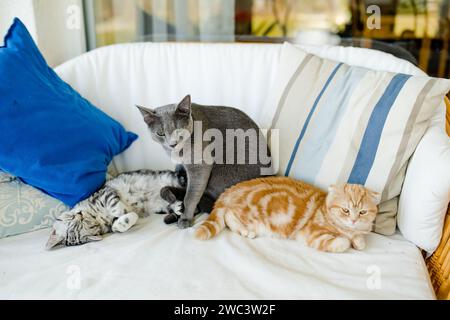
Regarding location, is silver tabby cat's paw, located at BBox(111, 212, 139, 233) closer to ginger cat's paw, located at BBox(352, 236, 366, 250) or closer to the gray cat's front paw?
the gray cat's front paw

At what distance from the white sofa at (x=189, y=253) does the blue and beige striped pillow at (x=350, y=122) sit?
0.47 ft

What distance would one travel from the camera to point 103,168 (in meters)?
1.48

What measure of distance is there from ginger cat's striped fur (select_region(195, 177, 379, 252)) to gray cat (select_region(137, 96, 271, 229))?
0.07 m

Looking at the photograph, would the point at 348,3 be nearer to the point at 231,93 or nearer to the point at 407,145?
the point at 231,93

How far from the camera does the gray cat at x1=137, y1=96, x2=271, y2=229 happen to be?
4.36 ft

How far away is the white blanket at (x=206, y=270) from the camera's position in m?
1.06

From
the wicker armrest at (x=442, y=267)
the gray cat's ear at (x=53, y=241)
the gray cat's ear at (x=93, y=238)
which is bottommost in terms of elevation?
the wicker armrest at (x=442, y=267)

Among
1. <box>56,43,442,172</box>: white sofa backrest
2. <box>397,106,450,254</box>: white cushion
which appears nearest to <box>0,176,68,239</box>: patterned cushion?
<box>56,43,442,172</box>: white sofa backrest

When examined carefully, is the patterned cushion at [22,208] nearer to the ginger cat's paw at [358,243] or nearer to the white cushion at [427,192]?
the ginger cat's paw at [358,243]

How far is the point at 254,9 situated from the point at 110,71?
3.34 ft

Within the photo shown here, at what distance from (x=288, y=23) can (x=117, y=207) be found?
1.55 metres

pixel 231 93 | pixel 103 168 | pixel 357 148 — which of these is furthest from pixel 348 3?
pixel 103 168

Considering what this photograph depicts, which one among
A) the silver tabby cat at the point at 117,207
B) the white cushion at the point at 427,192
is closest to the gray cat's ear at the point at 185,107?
the silver tabby cat at the point at 117,207

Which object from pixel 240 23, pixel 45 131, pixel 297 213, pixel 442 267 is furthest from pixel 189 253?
pixel 240 23
